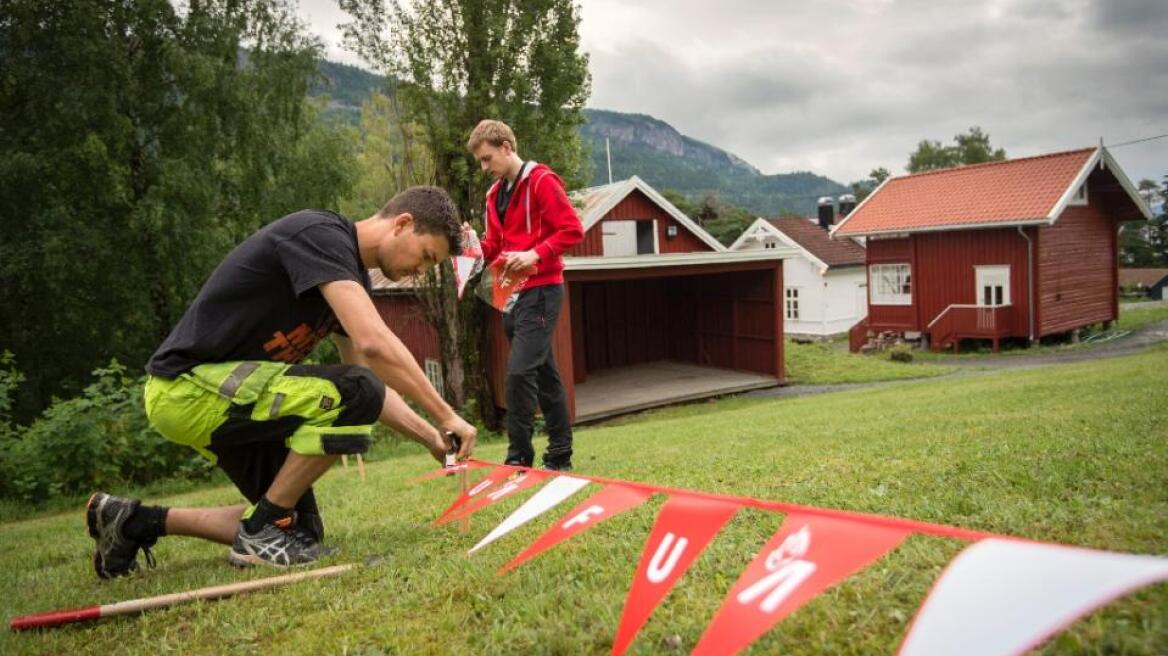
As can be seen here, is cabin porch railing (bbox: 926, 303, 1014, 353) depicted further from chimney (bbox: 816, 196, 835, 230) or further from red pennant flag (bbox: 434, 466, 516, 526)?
→ red pennant flag (bbox: 434, 466, 516, 526)

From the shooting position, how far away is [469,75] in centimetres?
1570

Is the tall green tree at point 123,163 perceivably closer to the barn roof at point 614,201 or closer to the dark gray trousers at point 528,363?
the barn roof at point 614,201

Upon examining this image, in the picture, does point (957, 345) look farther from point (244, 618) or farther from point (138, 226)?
point (244, 618)

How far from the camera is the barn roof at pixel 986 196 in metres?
23.7

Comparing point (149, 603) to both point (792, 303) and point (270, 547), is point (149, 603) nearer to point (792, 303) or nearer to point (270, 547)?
point (270, 547)

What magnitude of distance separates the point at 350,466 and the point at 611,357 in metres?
13.3

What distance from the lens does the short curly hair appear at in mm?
3066

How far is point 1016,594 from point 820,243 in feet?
121

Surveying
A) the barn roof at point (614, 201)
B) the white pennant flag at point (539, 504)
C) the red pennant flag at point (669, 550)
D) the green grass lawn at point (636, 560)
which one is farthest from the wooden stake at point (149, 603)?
the barn roof at point (614, 201)

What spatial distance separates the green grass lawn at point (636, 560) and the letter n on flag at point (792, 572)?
0.42 meters

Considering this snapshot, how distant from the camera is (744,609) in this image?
60.6 inches

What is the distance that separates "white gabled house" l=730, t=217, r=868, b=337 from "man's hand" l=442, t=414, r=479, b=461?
32.1 m

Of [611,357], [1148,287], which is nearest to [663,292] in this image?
[611,357]

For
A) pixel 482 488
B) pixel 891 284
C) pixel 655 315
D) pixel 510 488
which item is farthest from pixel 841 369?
pixel 510 488
